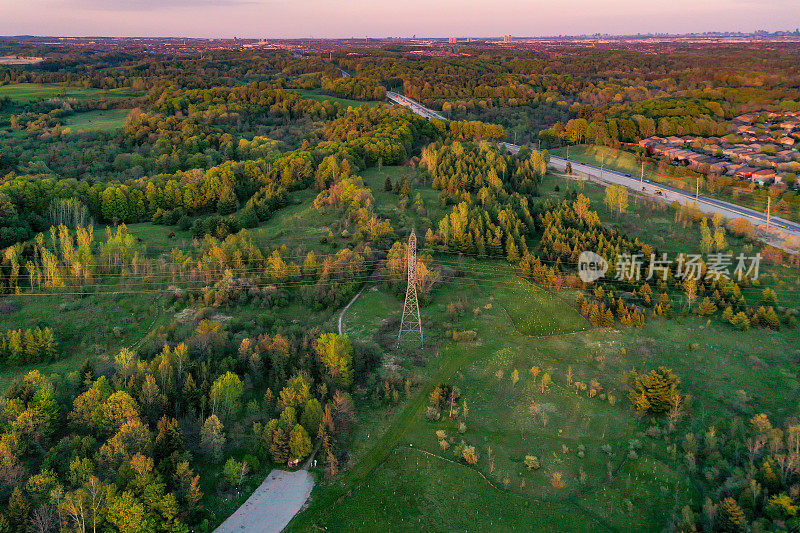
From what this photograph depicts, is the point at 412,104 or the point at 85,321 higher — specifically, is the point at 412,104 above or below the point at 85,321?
above

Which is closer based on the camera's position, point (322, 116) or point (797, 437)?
point (797, 437)

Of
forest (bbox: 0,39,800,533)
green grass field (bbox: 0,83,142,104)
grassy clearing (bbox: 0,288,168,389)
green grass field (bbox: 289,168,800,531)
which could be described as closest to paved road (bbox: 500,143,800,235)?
forest (bbox: 0,39,800,533)

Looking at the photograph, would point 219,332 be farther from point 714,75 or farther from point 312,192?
point 714,75

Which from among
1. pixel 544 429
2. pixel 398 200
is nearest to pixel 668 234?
pixel 398 200

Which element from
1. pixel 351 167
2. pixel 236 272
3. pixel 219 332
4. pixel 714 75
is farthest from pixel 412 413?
pixel 714 75

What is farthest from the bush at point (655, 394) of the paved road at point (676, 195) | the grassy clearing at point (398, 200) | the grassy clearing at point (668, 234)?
the paved road at point (676, 195)

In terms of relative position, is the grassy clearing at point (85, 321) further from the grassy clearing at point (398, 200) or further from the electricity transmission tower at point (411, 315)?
the grassy clearing at point (398, 200)

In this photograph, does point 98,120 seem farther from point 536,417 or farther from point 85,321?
point 536,417
